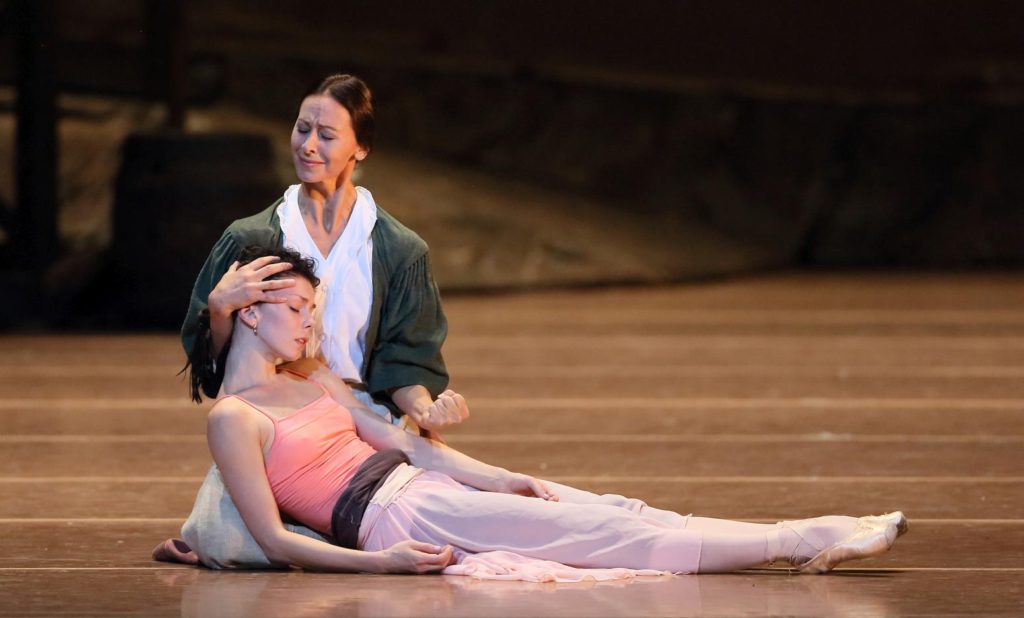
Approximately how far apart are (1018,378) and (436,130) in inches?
205

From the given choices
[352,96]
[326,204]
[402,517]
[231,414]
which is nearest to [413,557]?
[402,517]

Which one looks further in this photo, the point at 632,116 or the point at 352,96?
the point at 632,116

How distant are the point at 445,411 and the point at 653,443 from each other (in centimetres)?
170

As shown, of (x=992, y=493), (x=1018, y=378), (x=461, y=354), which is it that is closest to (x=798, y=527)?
(x=992, y=493)

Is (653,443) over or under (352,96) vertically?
under

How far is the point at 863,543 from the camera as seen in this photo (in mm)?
2873

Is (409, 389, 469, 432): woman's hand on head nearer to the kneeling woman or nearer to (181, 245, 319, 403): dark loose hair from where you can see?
the kneeling woman

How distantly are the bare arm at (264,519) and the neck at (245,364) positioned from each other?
87 millimetres

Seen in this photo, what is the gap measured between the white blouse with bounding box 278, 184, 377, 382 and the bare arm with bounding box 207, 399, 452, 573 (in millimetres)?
272

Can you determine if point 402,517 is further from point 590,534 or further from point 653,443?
point 653,443

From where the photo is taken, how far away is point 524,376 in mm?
5945

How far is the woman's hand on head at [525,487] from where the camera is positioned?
302 centimetres

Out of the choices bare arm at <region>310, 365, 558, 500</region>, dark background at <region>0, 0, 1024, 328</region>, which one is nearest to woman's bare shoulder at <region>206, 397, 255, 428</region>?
bare arm at <region>310, 365, 558, 500</region>

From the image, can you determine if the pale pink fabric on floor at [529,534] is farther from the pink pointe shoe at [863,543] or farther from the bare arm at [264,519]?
the pink pointe shoe at [863,543]
